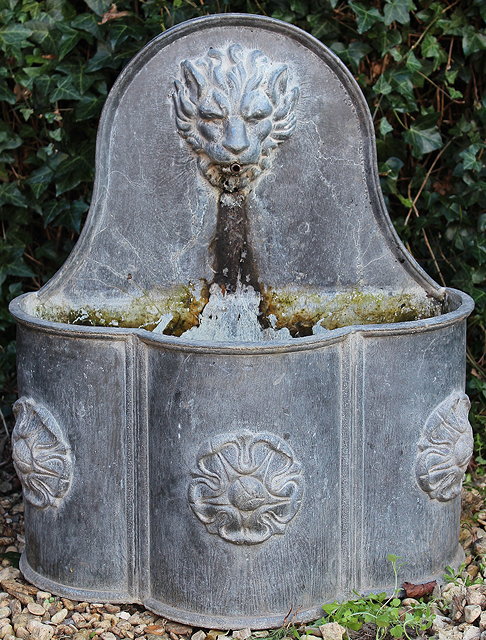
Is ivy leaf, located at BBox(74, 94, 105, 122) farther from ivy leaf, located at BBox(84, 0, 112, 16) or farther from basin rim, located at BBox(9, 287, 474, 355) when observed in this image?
basin rim, located at BBox(9, 287, 474, 355)

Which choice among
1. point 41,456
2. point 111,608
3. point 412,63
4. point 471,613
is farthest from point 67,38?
point 471,613

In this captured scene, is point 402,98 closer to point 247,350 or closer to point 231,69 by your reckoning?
point 231,69

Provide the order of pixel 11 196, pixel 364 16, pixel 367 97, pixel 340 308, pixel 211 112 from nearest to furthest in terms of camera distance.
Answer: pixel 211 112
pixel 340 308
pixel 364 16
pixel 367 97
pixel 11 196

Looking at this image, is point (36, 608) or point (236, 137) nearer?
point (36, 608)

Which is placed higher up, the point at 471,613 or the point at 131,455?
the point at 131,455

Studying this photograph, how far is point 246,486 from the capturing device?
2.62m

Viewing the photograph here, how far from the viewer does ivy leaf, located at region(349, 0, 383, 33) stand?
3.59m

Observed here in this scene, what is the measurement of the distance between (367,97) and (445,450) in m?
1.54

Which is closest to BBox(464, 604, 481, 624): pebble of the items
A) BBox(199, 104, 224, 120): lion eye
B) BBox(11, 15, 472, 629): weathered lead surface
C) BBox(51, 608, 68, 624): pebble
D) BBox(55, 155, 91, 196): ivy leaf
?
BBox(11, 15, 472, 629): weathered lead surface

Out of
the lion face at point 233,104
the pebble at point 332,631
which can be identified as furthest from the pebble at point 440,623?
the lion face at point 233,104

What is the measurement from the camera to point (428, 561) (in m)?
2.92

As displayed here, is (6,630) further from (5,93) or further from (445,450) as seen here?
(5,93)

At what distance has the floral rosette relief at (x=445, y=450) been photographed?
2.84m

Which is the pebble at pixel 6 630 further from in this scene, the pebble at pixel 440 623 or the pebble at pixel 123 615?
the pebble at pixel 440 623
